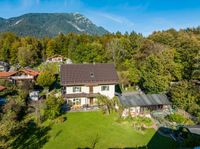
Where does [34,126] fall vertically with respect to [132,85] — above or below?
below

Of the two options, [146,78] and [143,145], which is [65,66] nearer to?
[146,78]

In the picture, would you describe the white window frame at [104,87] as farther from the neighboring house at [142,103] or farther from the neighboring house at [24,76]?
the neighboring house at [24,76]

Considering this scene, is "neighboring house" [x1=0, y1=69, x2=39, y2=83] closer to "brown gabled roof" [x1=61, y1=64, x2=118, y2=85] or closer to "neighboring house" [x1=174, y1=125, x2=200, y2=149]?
"brown gabled roof" [x1=61, y1=64, x2=118, y2=85]

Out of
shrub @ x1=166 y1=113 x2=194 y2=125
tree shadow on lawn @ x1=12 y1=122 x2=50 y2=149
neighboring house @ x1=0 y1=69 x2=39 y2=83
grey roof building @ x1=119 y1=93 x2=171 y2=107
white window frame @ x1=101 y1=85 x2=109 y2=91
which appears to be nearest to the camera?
tree shadow on lawn @ x1=12 y1=122 x2=50 y2=149

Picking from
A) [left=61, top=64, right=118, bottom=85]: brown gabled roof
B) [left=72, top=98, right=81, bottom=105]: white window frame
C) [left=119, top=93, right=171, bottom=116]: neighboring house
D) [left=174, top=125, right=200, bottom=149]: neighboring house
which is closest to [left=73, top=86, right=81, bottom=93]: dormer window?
[left=61, top=64, right=118, bottom=85]: brown gabled roof

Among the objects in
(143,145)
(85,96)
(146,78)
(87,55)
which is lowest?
(143,145)

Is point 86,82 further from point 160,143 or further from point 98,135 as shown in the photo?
point 160,143

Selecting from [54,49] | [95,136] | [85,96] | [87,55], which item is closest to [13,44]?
[54,49]
